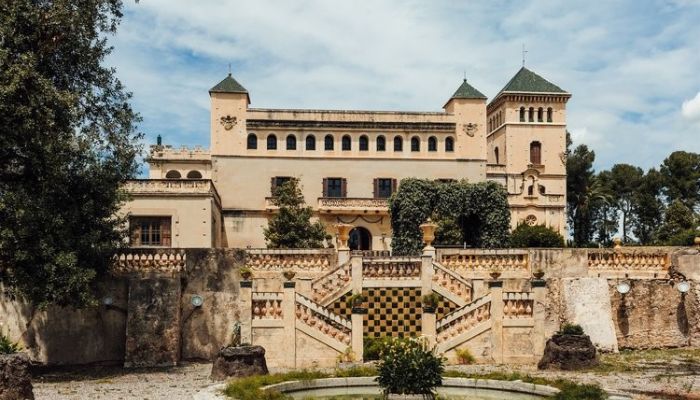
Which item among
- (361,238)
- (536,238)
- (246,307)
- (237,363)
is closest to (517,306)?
(246,307)

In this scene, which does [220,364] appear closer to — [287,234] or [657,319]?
[657,319]

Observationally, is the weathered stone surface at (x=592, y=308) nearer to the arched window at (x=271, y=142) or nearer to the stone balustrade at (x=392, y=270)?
the stone balustrade at (x=392, y=270)

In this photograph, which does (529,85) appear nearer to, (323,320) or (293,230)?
(293,230)

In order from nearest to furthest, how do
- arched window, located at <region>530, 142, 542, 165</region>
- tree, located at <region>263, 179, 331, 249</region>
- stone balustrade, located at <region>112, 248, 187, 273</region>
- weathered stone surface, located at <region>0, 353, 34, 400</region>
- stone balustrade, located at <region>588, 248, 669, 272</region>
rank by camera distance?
1. weathered stone surface, located at <region>0, 353, 34, 400</region>
2. stone balustrade, located at <region>112, 248, 187, 273</region>
3. stone balustrade, located at <region>588, 248, 669, 272</region>
4. tree, located at <region>263, 179, 331, 249</region>
5. arched window, located at <region>530, 142, 542, 165</region>

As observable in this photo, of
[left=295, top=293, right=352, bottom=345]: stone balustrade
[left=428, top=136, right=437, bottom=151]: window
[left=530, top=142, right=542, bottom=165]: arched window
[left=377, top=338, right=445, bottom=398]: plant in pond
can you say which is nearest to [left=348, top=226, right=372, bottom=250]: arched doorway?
[left=428, top=136, right=437, bottom=151]: window

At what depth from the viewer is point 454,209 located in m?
46.1

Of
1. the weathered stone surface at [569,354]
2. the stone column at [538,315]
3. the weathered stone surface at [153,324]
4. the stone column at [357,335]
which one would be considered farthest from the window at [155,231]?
the weathered stone surface at [569,354]

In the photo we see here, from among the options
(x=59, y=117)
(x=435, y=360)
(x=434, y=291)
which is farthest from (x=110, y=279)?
(x=435, y=360)

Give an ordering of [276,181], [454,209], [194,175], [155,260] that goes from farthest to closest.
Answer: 1. [194,175]
2. [276,181]
3. [454,209]
4. [155,260]

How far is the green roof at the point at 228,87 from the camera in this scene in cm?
5288

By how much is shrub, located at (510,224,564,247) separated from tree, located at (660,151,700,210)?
1277 inches

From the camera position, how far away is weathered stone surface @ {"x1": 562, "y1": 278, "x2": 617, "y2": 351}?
20625 millimetres

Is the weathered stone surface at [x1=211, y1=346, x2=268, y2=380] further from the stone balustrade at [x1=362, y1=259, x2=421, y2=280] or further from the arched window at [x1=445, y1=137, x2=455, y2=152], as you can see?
the arched window at [x1=445, y1=137, x2=455, y2=152]

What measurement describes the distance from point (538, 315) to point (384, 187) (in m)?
34.0
